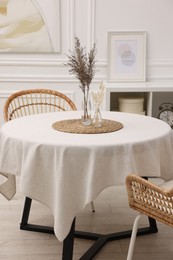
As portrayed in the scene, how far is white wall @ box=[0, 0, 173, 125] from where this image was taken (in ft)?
11.6

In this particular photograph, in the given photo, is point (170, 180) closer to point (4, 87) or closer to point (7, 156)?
point (7, 156)

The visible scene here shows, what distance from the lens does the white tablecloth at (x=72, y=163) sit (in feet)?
4.92

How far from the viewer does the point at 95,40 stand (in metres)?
3.59

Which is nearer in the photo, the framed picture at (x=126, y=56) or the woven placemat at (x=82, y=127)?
the woven placemat at (x=82, y=127)

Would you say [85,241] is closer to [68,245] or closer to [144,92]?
[68,245]

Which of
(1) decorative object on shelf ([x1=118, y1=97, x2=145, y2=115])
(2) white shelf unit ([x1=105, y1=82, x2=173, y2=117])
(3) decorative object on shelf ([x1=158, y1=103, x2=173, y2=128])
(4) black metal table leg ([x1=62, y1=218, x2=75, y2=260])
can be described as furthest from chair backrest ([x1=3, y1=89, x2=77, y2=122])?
(3) decorative object on shelf ([x1=158, y1=103, x2=173, y2=128])

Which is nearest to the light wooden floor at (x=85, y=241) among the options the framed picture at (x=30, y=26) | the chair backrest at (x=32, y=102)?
the chair backrest at (x=32, y=102)

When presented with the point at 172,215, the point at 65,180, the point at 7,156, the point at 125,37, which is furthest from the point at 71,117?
the point at 125,37

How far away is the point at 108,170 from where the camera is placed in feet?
5.03

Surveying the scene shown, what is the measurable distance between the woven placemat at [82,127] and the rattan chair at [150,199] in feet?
1.21

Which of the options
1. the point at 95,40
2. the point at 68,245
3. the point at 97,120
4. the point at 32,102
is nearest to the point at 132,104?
the point at 95,40

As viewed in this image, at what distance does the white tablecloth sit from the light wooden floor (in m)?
0.58

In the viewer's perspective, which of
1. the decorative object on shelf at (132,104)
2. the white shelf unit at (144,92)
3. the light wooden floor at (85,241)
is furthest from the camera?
the decorative object on shelf at (132,104)

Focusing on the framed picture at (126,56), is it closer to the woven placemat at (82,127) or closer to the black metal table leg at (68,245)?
the woven placemat at (82,127)
